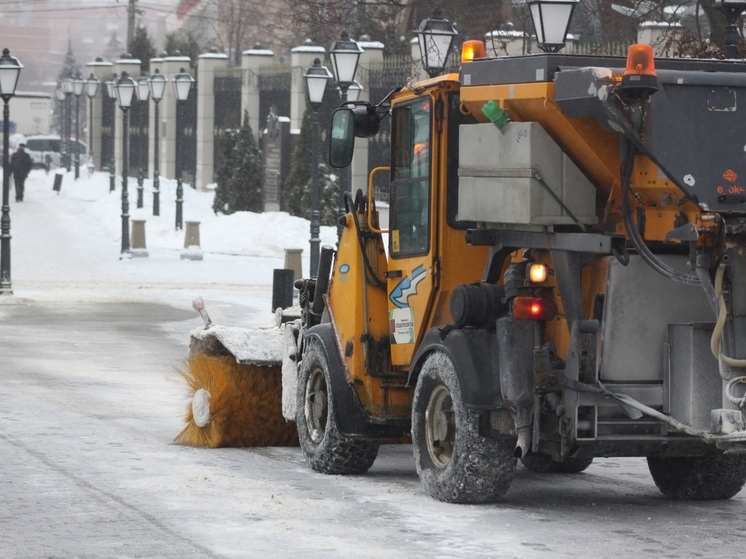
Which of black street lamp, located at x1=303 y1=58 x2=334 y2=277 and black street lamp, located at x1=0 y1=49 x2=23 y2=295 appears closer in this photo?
black street lamp, located at x1=303 y1=58 x2=334 y2=277

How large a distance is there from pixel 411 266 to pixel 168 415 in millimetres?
4370

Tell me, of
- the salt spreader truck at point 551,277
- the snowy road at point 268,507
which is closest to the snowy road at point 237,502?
the snowy road at point 268,507

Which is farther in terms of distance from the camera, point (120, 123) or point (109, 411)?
point (120, 123)

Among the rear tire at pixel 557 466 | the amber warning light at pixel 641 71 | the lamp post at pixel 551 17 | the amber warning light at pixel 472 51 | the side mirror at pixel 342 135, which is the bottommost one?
the rear tire at pixel 557 466

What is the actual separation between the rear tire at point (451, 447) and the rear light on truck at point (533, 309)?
57 centimetres

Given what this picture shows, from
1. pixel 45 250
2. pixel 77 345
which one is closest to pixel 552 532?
pixel 77 345

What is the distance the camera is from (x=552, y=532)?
27.2ft

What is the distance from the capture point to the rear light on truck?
8500mm

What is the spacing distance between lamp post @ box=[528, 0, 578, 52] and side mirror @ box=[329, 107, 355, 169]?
6.20m

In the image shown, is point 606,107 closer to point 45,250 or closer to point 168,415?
point 168,415

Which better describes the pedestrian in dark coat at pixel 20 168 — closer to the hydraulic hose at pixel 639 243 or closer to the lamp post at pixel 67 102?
the lamp post at pixel 67 102

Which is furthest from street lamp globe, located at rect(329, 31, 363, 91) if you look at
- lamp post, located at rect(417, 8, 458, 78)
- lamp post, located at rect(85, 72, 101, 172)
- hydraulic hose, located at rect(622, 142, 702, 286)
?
lamp post, located at rect(85, 72, 101, 172)

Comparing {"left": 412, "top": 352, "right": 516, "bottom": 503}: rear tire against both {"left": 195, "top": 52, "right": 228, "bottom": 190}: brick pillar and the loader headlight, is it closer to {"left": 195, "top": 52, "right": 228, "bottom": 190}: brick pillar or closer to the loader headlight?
the loader headlight

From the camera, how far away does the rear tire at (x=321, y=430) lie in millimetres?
10141
